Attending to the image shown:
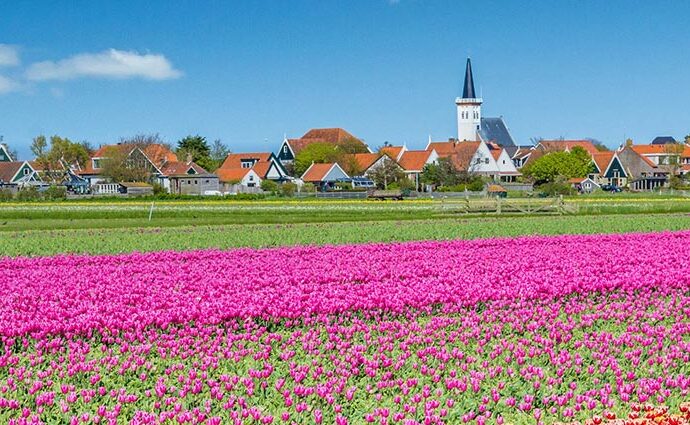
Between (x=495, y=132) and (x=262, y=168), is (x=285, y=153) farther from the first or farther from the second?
(x=495, y=132)

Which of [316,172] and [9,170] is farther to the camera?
[9,170]

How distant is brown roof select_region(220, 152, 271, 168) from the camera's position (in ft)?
411

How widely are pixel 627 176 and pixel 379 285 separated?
108 m

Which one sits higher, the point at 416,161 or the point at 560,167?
the point at 416,161

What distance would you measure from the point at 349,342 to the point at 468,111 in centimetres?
17170

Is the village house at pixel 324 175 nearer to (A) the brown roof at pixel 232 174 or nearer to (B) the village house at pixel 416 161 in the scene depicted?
(A) the brown roof at pixel 232 174

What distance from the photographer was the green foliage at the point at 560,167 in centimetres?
10100

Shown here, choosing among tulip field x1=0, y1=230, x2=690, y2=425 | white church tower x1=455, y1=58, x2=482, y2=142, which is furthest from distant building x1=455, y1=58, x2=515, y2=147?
tulip field x1=0, y1=230, x2=690, y2=425

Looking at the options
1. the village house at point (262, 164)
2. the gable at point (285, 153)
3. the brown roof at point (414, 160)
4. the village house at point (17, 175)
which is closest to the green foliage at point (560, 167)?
the brown roof at point (414, 160)

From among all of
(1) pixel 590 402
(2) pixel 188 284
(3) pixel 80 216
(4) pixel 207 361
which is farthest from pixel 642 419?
(3) pixel 80 216

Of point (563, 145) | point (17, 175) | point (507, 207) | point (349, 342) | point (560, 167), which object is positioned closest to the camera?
point (349, 342)

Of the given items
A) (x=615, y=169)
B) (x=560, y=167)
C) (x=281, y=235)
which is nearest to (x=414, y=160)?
(x=560, y=167)

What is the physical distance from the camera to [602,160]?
4557 inches

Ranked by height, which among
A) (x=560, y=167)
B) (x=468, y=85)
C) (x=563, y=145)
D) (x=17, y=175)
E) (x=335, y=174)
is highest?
(x=468, y=85)
